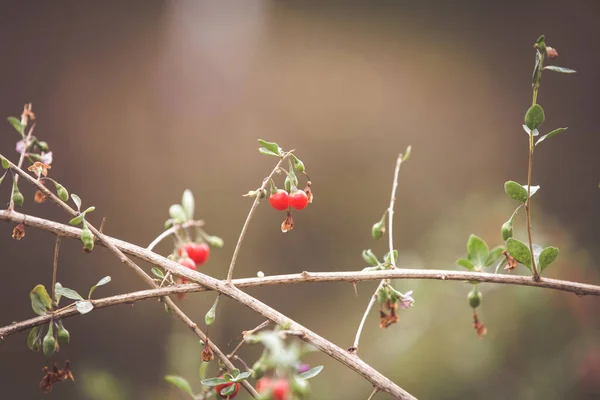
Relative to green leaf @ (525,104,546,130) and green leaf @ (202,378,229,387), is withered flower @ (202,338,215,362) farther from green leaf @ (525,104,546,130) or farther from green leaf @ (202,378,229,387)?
green leaf @ (525,104,546,130)

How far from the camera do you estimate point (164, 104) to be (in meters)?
1.76

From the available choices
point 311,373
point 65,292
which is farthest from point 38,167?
Result: point 311,373

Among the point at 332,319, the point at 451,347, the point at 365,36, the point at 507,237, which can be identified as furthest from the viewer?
the point at 365,36

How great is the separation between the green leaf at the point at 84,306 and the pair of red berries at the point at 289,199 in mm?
219

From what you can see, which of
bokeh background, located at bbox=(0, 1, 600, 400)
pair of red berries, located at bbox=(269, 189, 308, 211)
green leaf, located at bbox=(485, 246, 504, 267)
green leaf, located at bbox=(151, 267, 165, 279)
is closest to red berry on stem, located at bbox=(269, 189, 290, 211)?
pair of red berries, located at bbox=(269, 189, 308, 211)

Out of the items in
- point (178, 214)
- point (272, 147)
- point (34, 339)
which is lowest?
point (34, 339)

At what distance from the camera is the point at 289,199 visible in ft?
1.89

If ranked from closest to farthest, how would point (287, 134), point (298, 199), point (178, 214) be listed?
1. point (298, 199)
2. point (178, 214)
3. point (287, 134)

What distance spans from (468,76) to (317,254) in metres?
0.91

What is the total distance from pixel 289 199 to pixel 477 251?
9.2 inches

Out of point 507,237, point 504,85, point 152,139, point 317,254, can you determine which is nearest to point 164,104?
point 152,139

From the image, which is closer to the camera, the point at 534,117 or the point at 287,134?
the point at 534,117

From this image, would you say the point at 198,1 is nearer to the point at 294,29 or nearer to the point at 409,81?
the point at 294,29

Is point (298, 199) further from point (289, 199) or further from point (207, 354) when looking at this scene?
point (207, 354)
